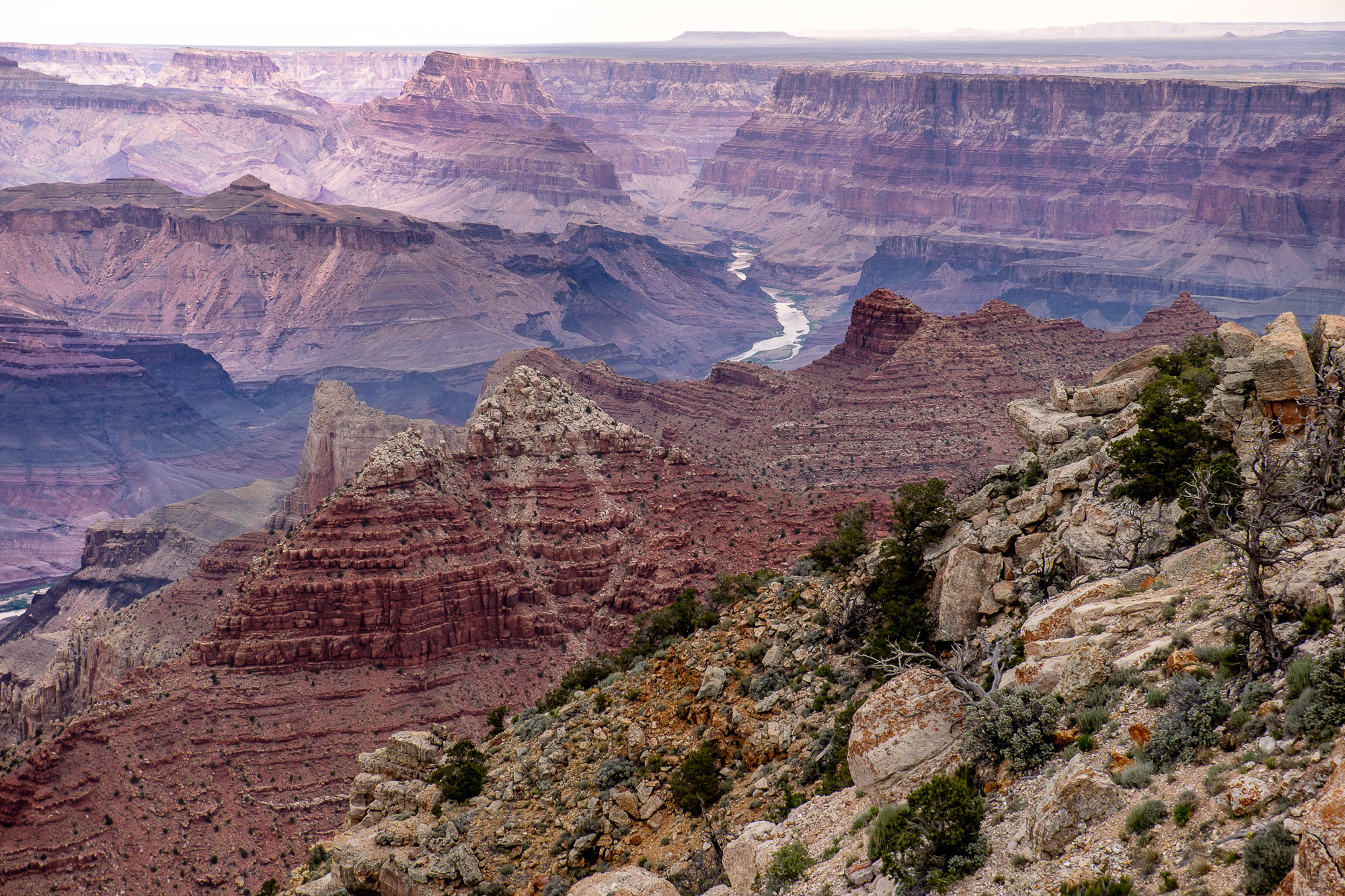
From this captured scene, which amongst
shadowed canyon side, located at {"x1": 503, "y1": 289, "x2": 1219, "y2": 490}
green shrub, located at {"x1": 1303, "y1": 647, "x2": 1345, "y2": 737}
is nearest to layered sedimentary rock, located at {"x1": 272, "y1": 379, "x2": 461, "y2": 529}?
shadowed canyon side, located at {"x1": 503, "y1": 289, "x2": 1219, "y2": 490}

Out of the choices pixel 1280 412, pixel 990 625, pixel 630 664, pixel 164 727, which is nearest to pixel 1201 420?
pixel 1280 412

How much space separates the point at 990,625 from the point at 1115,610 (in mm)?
4805

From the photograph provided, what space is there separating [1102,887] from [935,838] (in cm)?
330

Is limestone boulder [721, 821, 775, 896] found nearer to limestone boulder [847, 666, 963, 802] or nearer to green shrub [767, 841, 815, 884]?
green shrub [767, 841, 815, 884]

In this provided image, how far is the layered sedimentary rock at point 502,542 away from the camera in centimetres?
6412

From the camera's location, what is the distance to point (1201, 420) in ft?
89.4

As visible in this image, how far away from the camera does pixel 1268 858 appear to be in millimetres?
14117

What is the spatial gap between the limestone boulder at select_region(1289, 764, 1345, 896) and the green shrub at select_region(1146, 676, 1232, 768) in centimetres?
363

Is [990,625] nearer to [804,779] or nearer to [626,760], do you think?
[804,779]

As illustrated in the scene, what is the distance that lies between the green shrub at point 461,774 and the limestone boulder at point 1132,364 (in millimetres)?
22854

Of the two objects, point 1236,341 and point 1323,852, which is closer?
point 1323,852

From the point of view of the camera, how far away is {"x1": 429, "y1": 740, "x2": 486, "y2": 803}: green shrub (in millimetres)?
33250

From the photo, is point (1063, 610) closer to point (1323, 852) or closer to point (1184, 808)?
point (1184, 808)

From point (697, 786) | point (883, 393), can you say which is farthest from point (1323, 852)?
point (883, 393)
